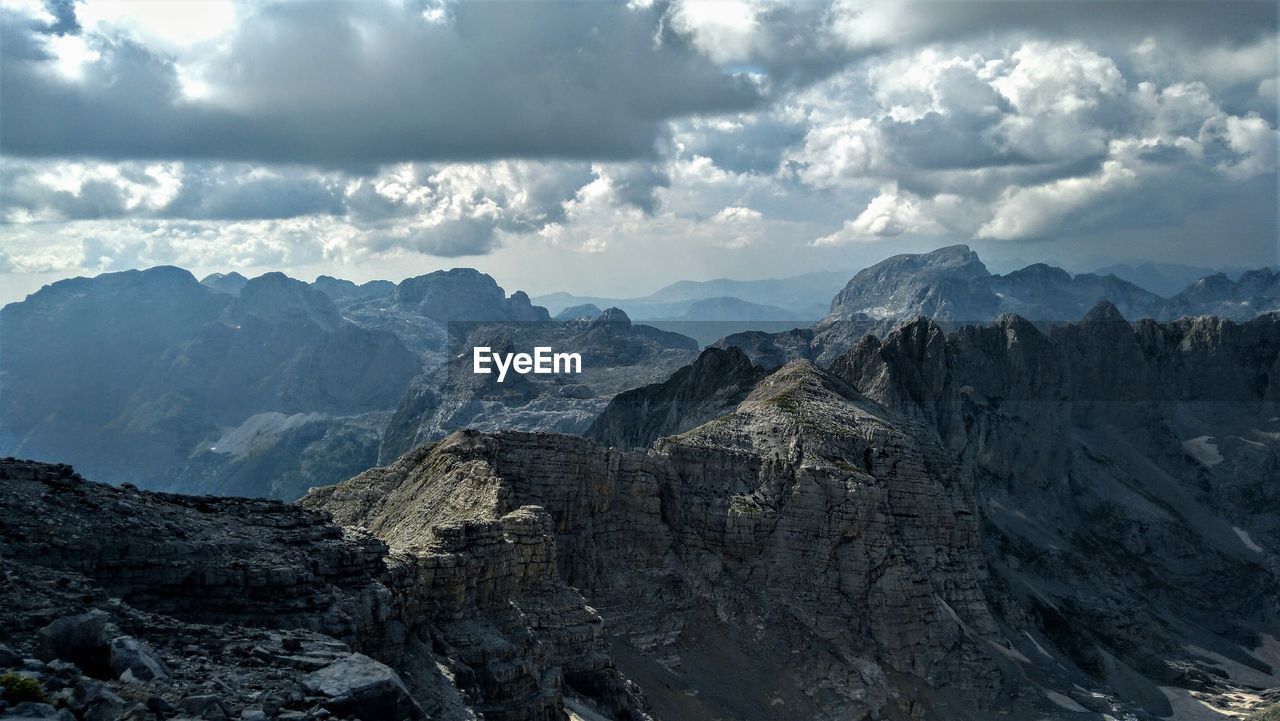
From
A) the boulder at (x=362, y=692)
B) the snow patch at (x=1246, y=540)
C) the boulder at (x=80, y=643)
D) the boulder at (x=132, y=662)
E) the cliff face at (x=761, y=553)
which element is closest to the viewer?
the boulder at (x=132, y=662)

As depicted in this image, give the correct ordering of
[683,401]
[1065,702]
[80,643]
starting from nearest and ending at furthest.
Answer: [80,643]
[1065,702]
[683,401]

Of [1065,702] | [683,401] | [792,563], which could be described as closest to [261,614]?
[792,563]

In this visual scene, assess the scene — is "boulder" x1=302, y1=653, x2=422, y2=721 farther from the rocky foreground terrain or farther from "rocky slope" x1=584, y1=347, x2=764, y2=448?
"rocky slope" x1=584, y1=347, x2=764, y2=448

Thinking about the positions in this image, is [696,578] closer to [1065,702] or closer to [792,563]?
[792,563]

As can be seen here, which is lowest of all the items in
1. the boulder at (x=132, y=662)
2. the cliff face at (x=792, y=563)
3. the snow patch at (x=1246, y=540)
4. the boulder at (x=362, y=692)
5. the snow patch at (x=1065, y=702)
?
the snow patch at (x=1246, y=540)

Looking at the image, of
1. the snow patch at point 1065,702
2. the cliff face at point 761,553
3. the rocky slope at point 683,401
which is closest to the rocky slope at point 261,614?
the cliff face at point 761,553

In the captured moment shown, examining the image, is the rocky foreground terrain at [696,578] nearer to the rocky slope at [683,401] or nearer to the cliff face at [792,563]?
the cliff face at [792,563]
